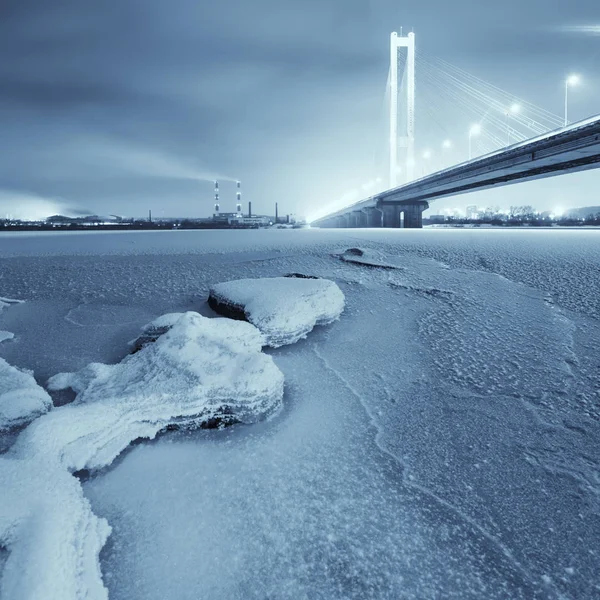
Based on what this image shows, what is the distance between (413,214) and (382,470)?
95.4ft

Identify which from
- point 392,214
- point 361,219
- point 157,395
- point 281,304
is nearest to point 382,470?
point 157,395

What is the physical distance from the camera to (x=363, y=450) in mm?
1546

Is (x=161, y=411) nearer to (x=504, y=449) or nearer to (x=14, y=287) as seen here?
(x=504, y=449)

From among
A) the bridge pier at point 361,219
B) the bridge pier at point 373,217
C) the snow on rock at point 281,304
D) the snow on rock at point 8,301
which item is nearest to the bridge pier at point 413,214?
the bridge pier at point 373,217

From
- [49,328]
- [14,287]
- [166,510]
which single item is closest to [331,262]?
[49,328]

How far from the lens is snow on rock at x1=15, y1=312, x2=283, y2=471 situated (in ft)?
4.61

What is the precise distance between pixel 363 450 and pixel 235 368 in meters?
0.68

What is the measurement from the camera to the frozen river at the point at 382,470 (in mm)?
1057

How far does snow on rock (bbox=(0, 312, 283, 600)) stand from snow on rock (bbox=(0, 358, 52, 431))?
11cm

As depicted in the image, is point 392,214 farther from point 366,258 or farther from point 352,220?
point 366,258

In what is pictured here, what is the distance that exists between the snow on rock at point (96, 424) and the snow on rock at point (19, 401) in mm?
109

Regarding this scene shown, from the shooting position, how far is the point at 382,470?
1437 millimetres

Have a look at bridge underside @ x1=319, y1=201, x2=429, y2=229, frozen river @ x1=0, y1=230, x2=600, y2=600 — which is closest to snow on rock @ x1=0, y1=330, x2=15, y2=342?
frozen river @ x1=0, y1=230, x2=600, y2=600

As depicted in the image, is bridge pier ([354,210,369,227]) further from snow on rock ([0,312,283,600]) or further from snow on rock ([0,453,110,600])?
snow on rock ([0,453,110,600])
